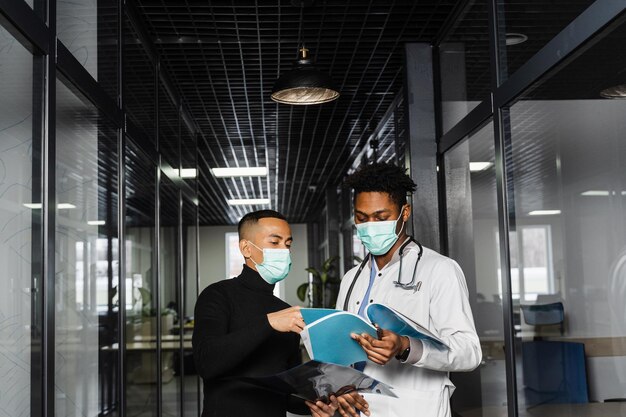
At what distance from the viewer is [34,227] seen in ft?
6.51

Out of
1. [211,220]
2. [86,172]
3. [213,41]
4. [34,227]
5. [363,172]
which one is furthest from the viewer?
[211,220]

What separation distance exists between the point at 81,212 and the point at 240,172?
7561mm

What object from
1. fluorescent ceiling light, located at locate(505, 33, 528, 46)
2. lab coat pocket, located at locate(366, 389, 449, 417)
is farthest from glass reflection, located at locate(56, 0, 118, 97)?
fluorescent ceiling light, located at locate(505, 33, 528, 46)

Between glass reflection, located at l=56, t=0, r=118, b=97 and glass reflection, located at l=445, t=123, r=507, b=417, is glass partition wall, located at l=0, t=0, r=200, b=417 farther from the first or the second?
glass reflection, located at l=445, t=123, r=507, b=417

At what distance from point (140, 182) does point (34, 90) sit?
194 cm

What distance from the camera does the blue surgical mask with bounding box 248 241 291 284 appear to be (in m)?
2.43

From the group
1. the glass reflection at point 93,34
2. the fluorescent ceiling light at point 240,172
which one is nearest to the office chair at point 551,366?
the glass reflection at point 93,34

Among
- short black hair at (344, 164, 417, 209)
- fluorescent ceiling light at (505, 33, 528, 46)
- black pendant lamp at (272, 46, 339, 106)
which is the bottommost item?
short black hair at (344, 164, 417, 209)

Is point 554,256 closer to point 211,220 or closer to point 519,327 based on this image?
point 519,327

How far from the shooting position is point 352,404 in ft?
6.82

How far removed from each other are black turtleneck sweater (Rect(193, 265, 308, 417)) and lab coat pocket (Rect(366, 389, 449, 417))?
39cm

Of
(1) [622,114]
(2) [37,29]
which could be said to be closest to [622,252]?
(1) [622,114]

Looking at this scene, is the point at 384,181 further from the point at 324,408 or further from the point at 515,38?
the point at 515,38

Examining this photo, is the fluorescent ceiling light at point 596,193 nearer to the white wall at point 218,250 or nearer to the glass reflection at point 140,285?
the glass reflection at point 140,285
